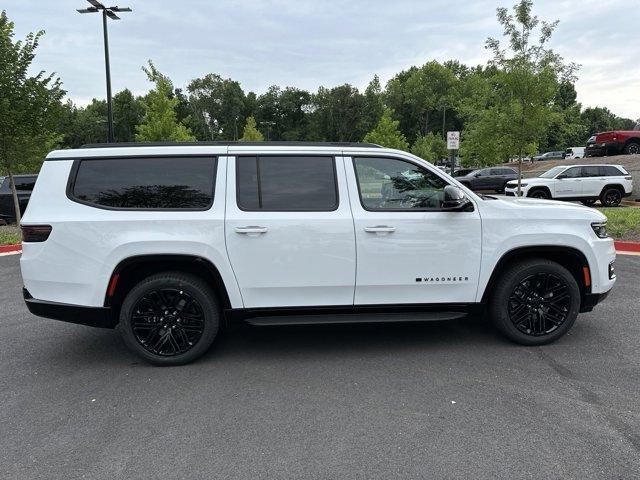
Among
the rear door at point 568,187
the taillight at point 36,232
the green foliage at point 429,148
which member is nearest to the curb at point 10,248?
the taillight at point 36,232

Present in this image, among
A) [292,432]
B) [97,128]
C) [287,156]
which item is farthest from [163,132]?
[97,128]

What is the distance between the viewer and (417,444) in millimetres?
2887

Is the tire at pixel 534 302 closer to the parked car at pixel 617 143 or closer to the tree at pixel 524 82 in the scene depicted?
the tree at pixel 524 82

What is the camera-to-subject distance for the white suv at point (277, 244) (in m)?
3.90

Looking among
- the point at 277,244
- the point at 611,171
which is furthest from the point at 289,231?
the point at 611,171

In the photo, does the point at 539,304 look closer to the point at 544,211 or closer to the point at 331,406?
the point at 544,211

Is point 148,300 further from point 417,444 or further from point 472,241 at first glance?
point 472,241

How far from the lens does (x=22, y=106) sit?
11.4 metres

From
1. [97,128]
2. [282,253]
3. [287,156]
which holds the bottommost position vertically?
[282,253]

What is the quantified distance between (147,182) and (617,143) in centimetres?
2383

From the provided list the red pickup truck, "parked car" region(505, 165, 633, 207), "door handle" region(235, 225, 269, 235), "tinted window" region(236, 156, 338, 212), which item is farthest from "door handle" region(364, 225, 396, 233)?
the red pickup truck

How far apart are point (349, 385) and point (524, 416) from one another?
1255 millimetres

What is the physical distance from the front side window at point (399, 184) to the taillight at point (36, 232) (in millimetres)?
Result: 2626

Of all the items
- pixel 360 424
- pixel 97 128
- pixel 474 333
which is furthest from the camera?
pixel 97 128
